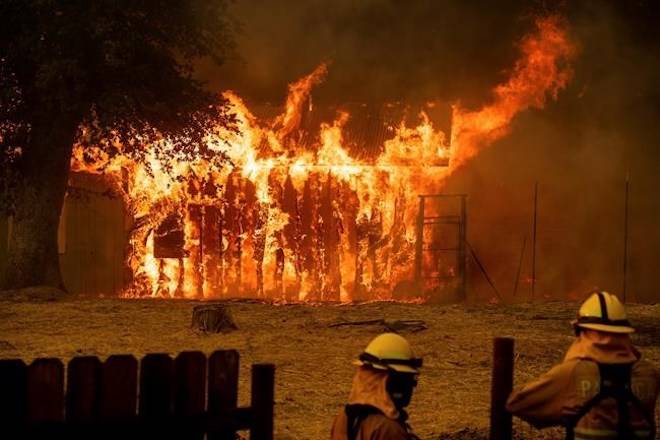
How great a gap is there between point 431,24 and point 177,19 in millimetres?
15816

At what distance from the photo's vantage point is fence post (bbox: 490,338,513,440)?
395cm

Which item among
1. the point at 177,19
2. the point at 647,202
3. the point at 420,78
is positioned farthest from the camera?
the point at 420,78

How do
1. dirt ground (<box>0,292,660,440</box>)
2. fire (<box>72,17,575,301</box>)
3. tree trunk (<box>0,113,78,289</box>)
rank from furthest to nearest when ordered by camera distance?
1. fire (<box>72,17,575,301</box>)
2. tree trunk (<box>0,113,78,289</box>)
3. dirt ground (<box>0,292,660,440</box>)

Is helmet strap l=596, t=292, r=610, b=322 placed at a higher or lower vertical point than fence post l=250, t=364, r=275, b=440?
higher

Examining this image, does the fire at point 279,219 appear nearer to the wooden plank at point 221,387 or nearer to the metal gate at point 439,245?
the metal gate at point 439,245

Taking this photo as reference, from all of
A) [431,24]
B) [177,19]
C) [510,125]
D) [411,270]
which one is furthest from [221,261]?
[431,24]

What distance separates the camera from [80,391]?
11.0ft

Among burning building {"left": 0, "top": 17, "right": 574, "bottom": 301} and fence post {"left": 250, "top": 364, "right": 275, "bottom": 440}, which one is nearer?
fence post {"left": 250, "top": 364, "right": 275, "bottom": 440}

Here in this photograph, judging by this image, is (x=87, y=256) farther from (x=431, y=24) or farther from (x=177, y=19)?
(x=431, y=24)

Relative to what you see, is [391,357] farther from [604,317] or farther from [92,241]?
[92,241]

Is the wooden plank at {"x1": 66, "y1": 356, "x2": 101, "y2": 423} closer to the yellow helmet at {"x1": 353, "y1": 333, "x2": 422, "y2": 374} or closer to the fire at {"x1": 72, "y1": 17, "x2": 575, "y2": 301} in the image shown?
the yellow helmet at {"x1": 353, "y1": 333, "x2": 422, "y2": 374}

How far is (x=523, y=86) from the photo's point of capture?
23.5 meters

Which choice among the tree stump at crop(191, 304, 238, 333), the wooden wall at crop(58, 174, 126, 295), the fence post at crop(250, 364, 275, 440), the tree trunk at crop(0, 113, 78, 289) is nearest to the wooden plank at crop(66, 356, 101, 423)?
the fence post at crop(250, 364, 275, 440)

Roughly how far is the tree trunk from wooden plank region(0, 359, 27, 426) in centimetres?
1306
